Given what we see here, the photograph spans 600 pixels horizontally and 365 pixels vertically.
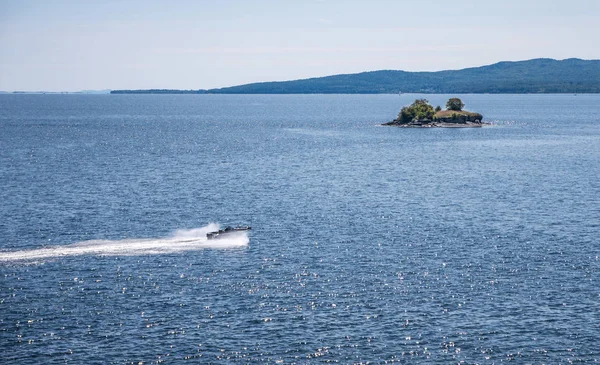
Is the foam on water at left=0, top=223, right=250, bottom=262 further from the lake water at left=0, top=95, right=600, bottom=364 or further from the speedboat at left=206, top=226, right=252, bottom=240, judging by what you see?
the speedboat at left=206, top=226, right=252, bottom=240

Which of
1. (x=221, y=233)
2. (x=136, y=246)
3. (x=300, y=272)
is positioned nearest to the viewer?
(x=300, y=272)

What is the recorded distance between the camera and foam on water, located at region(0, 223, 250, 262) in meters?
88.6

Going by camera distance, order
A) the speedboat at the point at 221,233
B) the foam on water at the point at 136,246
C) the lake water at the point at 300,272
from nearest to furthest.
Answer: the lake water at the point at 300,272, the foam on water at the point at 136,246, the speedboat at the point at 221,233

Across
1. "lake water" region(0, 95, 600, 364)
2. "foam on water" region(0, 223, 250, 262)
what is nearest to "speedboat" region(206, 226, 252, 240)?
"foam on water" region(0, 223, 250, 262)

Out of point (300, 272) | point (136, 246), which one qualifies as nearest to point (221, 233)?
point (136, 246)

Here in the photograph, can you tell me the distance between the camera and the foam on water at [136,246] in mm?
88562

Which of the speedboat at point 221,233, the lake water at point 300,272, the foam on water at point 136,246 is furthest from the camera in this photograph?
the speedboat at point 221,233

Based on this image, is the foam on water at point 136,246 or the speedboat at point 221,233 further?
the speedboat at point 221,233

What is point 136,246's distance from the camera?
9381 cm

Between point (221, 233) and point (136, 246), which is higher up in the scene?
point (221, 233)

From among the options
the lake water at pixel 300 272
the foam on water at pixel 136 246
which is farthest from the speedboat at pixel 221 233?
the lake water at pixel 300 272

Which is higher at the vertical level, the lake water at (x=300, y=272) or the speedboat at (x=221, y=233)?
the speedboat at (x=221, y=233)

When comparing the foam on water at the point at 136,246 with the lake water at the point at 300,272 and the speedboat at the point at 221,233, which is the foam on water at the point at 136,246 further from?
the speedboat at the point at 221,233

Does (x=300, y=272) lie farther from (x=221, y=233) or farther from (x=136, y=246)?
(x=136, y=246)
